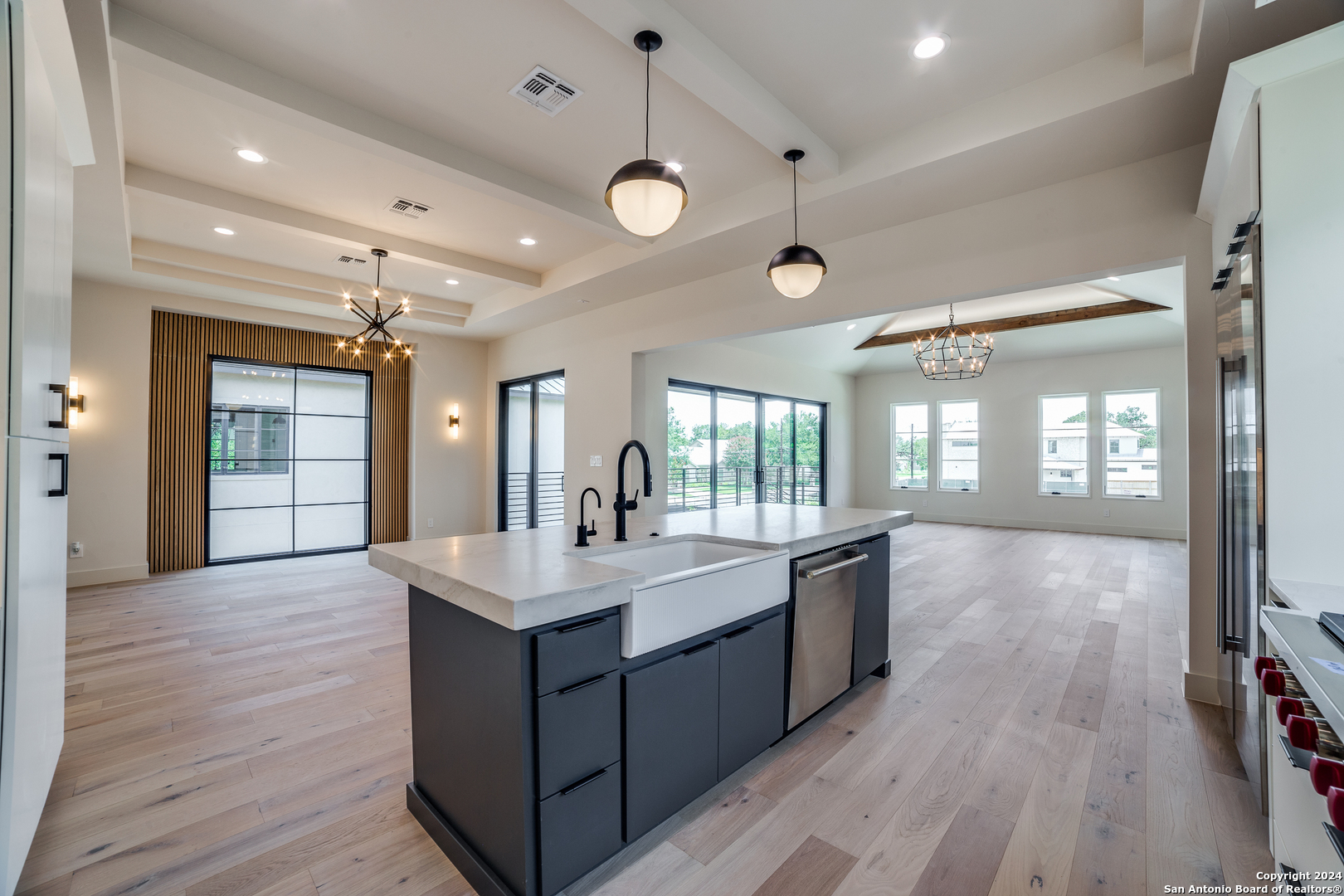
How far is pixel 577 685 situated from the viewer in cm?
150

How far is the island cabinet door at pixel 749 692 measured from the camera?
1993mm

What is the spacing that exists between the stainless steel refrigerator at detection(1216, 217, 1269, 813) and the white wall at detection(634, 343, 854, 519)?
4262 millimetres

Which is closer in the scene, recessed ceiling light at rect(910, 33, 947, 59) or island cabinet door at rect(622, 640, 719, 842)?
island cabinet door at rect(622, 640, 719, 842)

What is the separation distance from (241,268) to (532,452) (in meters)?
3.46

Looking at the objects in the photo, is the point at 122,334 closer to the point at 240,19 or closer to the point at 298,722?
the point at 240,19

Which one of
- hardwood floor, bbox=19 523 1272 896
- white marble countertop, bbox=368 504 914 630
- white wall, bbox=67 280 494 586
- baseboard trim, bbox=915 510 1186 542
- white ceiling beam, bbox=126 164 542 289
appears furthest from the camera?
baseboard trim, bbox=915 510 1186 542

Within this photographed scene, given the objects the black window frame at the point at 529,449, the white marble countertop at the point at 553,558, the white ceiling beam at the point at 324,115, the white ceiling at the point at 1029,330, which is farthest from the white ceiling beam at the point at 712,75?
the black window frame at the point at 529,449

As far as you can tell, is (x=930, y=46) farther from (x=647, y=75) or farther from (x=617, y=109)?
(x=617, y=109)

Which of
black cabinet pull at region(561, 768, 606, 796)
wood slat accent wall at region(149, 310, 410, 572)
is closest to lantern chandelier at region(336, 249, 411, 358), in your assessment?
wood slat accent wall at region(149, 310, 410, 572)

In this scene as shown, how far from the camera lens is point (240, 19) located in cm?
227

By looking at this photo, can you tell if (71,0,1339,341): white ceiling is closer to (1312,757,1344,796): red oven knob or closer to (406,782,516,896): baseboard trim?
(1312,757,1344,796): red oven knob

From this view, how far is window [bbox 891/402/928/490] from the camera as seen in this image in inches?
395

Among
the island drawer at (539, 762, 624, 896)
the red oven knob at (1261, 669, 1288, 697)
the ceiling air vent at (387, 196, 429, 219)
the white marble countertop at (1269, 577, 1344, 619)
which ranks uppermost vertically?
the ceiling air vent at (387, 196, 429, 219)

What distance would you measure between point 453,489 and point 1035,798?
270 inches
